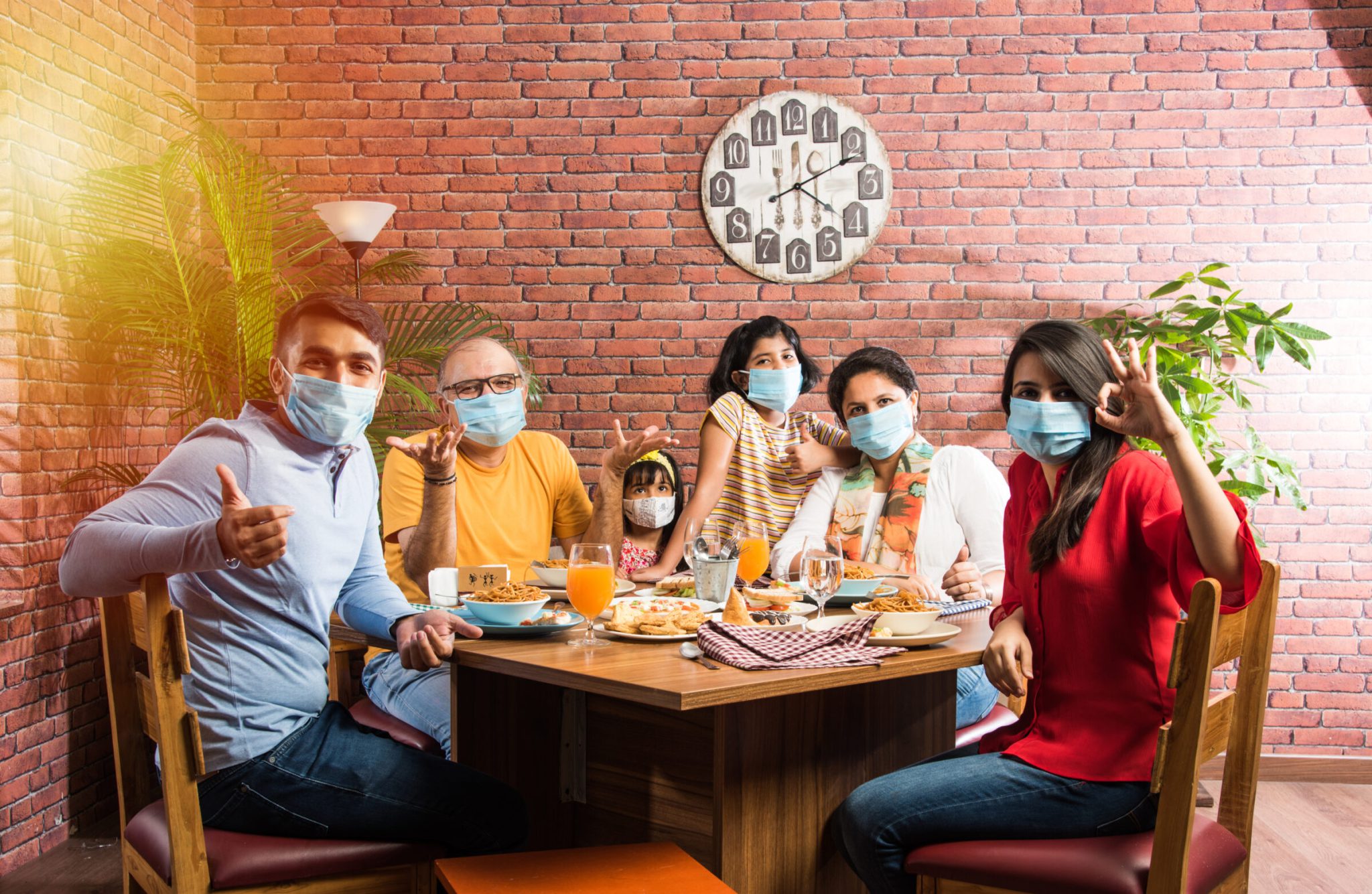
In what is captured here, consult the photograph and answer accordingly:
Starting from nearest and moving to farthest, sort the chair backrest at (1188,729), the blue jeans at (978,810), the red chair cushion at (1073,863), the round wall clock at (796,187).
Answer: the chair backrest at (1188,729)
the red chair cushion at (1073,863)
the blue jeans at (978,810)
the round wall clock at (796,187)

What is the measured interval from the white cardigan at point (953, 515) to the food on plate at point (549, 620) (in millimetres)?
859

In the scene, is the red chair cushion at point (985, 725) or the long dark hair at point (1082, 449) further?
the red chair cushion at point (985, 725)

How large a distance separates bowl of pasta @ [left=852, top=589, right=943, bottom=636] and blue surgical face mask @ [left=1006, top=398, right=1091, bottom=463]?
35cm

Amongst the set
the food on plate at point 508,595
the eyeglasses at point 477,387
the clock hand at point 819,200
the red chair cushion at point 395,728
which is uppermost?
the clock hand at point 819,200

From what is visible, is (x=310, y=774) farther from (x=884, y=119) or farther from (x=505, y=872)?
(x=884, y=119)

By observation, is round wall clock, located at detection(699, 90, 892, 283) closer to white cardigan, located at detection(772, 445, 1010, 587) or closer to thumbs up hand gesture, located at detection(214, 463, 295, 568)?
white cardigan, located at detection(772, 445, 1010, 587)

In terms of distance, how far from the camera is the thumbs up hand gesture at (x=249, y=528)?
1550 mm

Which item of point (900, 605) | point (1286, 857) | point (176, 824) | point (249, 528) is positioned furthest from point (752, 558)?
point (1286, 857)

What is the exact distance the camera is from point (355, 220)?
4.13m

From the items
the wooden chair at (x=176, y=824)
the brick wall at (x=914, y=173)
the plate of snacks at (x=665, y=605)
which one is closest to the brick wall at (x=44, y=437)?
the brick wall at (x=914, y=173)

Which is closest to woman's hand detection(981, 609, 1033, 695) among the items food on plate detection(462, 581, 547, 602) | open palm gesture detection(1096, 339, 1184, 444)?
open palm gesture detection(1096, 339, 1184, 444)

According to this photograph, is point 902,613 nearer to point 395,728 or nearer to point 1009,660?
point 1009,660

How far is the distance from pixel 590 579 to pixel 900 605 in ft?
1.92

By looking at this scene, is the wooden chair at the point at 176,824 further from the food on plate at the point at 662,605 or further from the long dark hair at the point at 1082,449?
the long dark hair at the point at 1082,449
